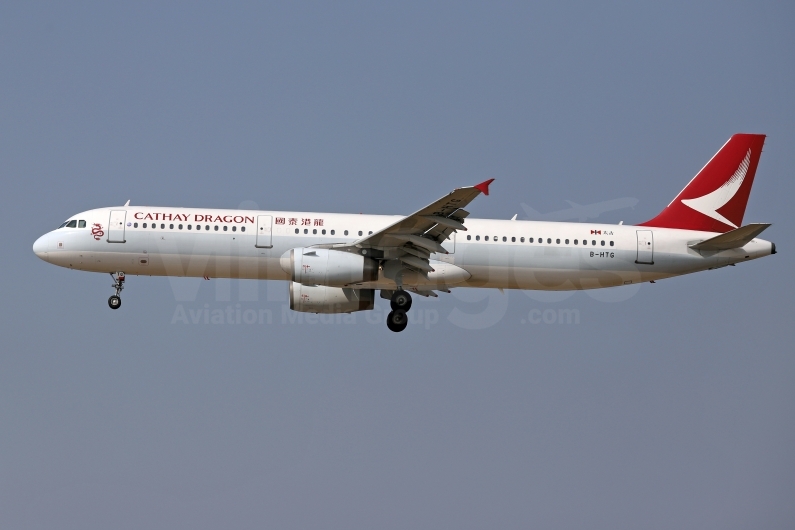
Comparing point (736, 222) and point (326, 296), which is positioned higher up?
point (736, 222)

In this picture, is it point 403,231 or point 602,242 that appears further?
point 602,242

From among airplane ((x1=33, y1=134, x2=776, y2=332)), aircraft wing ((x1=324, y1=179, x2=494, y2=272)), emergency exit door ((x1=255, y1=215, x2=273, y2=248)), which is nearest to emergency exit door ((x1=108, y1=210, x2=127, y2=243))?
airplane ((x1=33, y1=134, x2=776, y2=332))

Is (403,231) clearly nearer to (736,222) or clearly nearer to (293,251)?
(293,251)

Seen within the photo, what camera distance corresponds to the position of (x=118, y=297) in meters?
43.8

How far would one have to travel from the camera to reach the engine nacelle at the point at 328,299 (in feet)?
145

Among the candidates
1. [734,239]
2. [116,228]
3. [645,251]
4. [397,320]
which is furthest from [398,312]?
[734,239]

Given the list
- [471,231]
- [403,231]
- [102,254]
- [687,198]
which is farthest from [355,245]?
[687,198]

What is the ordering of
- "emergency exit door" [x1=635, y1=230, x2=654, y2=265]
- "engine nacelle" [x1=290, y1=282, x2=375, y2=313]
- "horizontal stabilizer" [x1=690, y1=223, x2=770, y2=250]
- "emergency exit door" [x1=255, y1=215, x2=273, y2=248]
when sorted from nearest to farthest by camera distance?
1. "horizontal stabilizer" [x1=690, y1=223, x2=770, y2=250]
2. "emergency exit door" [x1=255, y1=215, x2=273, y2=248]
3. "emergency exit door" [x1=635, y1=230, x2=654, y2=265]
4. "engine nacelle" [x1=290, y1=282, x2=375, y2=313]

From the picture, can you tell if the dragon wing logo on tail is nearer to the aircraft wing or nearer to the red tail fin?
the red tail fin

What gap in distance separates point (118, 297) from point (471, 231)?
13.7 metres

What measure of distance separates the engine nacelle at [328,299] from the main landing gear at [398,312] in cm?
179

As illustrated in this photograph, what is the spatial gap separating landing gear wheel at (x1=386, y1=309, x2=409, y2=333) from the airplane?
0.12 ft

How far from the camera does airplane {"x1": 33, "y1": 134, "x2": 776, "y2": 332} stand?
41.6m

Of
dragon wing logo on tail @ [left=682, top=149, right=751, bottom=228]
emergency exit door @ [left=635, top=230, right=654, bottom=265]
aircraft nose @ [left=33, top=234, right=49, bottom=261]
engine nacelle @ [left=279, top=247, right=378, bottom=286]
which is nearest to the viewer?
engine nacelle @ [left=279, top=247, right=378, bottom=286]
